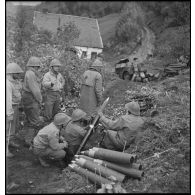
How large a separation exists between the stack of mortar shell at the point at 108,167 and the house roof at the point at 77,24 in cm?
855

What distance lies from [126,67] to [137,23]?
60.6 feet

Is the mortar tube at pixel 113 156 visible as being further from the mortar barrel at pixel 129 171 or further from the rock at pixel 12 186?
the rock at pixel 12 186

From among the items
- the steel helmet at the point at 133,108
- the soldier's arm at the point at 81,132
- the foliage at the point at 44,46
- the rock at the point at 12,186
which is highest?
the foliage at the point at 44,46

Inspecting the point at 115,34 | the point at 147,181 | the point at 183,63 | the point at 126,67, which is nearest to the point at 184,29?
the point at 115,34

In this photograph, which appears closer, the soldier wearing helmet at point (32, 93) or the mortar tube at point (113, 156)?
the mortar tube at point (113, 156)

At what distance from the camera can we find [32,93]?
8.79 metres

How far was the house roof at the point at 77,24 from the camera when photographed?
1432 cm

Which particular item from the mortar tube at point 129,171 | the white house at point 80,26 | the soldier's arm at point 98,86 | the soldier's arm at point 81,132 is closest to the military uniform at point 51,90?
the soldier's arm at point 98,86

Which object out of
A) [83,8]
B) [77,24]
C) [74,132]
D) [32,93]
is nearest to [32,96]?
[32,93]

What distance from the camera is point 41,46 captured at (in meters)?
12.5

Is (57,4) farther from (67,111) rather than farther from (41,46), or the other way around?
(67,111)

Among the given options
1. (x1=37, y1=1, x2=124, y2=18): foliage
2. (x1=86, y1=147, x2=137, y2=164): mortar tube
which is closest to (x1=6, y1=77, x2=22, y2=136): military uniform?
(x1=86, y1=147, x2=137, y2=164): mortar tube

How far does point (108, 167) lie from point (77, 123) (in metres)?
1.90

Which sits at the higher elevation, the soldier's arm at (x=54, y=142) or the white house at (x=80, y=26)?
the white house at (x=80, y=26)
